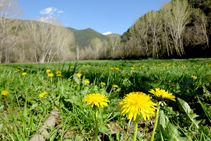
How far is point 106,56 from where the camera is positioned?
159 ft

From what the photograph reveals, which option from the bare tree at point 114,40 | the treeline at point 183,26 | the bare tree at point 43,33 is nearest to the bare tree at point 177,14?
the treeline at point 183,26

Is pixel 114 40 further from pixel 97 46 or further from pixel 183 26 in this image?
pixel 183 26

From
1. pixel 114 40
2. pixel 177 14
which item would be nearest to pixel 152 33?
pixel 177 14

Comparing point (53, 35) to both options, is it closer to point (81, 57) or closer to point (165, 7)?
point (165, 7)

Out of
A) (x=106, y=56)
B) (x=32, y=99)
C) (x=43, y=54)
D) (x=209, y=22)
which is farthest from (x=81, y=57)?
(x=32, y=99)

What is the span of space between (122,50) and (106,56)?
11571mm

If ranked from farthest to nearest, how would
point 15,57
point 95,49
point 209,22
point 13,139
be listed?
point 95,49 < point 15,57 < point 209,22 < point 13,139

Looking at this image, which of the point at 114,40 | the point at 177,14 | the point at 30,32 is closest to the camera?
the point at 177,14

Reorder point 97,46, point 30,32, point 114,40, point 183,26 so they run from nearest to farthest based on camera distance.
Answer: point 183,26 < point 30,32 < point 114,40 < point 97,46

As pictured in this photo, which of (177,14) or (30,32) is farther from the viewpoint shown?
(30,32)

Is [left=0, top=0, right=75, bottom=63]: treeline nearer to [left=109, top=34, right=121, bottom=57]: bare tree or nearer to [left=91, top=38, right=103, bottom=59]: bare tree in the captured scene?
[left=109, top=34, right=121, bottom=57]: bare tree

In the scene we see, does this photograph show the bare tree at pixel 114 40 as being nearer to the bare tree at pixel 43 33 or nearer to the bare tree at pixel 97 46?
the bare tree at pixel 97 46

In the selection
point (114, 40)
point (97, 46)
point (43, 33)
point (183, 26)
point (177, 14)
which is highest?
point (114, 40)

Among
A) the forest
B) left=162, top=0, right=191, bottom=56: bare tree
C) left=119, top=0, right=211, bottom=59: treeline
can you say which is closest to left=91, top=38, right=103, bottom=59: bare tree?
the forest
